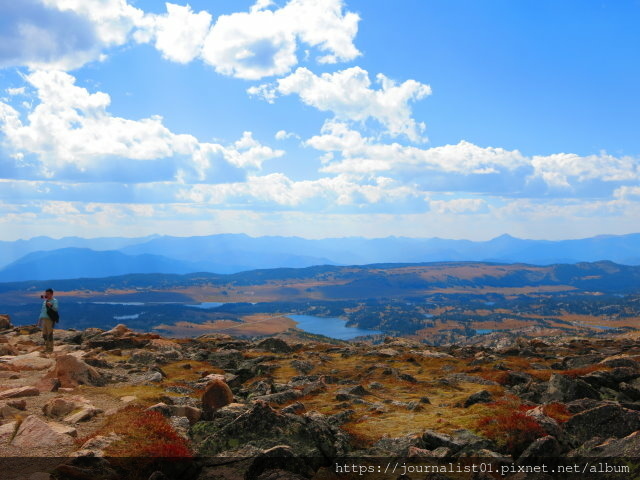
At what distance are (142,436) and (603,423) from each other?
18306 mm

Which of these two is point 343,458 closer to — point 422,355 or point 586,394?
point 586,394

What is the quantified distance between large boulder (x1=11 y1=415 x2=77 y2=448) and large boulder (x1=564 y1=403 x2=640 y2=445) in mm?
19798

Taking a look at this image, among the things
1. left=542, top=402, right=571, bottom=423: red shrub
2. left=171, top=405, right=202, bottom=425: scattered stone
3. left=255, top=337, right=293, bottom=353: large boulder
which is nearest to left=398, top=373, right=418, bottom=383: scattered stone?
left=542, top=402, right=571, bottom=423: red shrub

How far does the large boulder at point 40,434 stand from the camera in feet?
53.1

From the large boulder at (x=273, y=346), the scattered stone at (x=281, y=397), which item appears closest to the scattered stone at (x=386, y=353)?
the large boulder at (x=273, y=346)

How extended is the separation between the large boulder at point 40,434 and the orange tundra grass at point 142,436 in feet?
2.80

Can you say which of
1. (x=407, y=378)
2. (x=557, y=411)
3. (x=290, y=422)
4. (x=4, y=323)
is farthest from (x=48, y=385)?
(x=4, y=323)

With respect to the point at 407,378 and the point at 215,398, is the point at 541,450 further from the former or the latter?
the point at 407,378

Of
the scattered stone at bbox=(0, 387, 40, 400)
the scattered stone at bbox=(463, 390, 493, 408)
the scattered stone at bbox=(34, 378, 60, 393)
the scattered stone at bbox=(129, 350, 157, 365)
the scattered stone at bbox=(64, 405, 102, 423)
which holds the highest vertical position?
the scattered stone at bbox=(0, 387, 40, 400)

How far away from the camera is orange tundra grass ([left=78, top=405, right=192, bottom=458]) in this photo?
15289 mm

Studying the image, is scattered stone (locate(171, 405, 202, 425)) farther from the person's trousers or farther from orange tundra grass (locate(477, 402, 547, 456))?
the person's trousers

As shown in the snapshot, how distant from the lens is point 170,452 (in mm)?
15383

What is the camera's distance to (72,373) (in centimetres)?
2667

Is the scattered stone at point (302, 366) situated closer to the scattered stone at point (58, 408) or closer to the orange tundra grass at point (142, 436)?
the orange tundra grass at point (142, 436)
